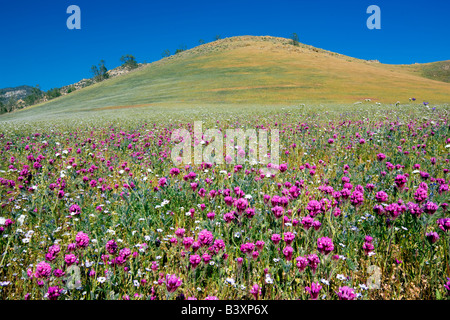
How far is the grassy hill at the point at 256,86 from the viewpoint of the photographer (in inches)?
1754

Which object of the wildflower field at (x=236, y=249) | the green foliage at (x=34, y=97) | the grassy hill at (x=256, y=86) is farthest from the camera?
the green foliage at (x=34, y=97)

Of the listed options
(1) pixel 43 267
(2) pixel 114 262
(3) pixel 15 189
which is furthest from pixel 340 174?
(3) pixel 15 189

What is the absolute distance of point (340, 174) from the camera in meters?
4.67

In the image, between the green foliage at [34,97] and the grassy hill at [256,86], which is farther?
the green foliage at [34,97]

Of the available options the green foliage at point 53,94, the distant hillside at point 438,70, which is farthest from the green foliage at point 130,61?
the distant hillside at point 438,70

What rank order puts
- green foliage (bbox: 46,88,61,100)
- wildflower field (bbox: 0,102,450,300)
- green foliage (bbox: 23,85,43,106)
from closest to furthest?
wildflower field (bbox: 0,102,450,300)
green foliage (bbox: 46,88,61,100)
green foliage (bbox: 23,85,43,106)

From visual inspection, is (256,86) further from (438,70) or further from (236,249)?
(438,70)

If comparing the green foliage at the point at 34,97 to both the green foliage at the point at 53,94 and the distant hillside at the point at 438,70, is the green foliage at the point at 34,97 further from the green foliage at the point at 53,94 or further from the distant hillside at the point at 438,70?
the distant hillside at the point at 438,70

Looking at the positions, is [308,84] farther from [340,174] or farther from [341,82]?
[340,174]

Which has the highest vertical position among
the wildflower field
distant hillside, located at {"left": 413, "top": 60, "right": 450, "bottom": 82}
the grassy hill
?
distant hillside, located at {"left": 413, "top": 60, "right": 450, "bottom": 82}

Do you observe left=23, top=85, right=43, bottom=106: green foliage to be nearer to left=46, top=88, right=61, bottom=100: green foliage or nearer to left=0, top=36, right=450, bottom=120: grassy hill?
left=46, top=88, right=61, bottom=100: green foliage

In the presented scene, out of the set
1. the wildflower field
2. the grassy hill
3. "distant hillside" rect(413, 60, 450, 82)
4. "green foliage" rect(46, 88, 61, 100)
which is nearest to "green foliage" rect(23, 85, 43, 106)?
"green foliage" rect(46, 88, 61, 100)

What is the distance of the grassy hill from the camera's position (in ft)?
146

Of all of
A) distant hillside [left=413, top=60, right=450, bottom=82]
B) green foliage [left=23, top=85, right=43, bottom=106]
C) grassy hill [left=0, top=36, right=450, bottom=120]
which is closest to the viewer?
grassy hill [left=0, top=36, right=450, bottom=120]
